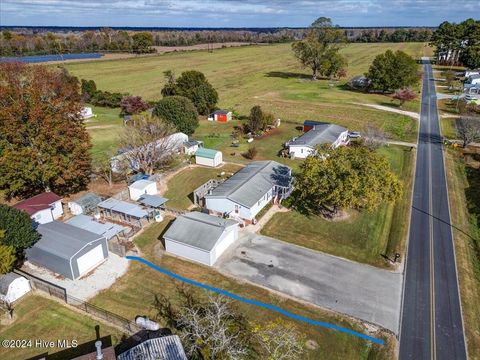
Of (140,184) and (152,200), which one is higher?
(140,184)

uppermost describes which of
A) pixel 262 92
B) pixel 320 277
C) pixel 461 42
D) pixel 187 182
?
pixel 461 42

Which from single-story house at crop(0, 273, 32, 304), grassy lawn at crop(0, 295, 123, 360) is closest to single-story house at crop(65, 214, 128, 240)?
single-story house at crop(0, 273, 32, 304)

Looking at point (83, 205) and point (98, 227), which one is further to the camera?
point (83, 205)

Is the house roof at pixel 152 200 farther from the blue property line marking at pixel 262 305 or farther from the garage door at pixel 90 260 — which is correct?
the garage door at pixel 90 260

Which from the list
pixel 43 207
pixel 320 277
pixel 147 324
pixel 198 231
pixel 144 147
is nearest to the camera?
pixel 147 324

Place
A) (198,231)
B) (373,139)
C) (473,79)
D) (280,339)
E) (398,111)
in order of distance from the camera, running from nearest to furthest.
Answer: (280,339)
(198,231)
(373,139)
(398,111)
(473,79)

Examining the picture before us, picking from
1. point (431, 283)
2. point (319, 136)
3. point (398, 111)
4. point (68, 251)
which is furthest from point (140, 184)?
point (398, 111)

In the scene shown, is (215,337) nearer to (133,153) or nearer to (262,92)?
A: (133,153)

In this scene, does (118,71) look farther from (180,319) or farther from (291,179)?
(180,319)

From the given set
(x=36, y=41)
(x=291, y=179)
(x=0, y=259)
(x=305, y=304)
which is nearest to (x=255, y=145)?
(x=291, y=179)
